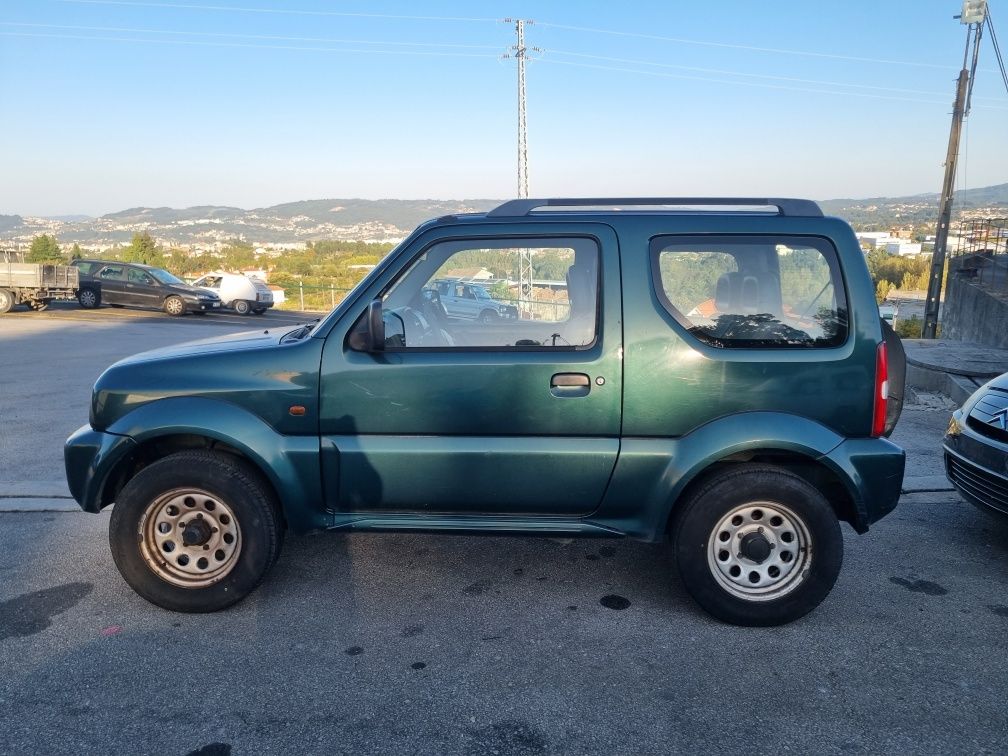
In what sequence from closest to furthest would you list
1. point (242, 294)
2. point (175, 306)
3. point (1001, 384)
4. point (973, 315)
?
1. point (1001, 384)
2. point (973, 315)
3. point (175, 306)
4. point (242, 294)

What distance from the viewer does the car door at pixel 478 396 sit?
3.72 m

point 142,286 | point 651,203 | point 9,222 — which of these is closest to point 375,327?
point 651,203

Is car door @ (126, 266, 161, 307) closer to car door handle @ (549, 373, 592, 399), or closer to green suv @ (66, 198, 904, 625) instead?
green suv @ (66, 198, 904, 625)

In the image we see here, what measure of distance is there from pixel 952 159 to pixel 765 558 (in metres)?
21.4

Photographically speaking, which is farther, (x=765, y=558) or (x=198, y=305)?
(x=198, y=305)

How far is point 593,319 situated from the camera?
3766 millimetres

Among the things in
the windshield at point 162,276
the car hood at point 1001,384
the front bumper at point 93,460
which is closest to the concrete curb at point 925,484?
the car hood at point 1001,384

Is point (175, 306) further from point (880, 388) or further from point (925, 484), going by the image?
point (880, 388)

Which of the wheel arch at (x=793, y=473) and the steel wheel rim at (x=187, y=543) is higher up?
the wheel arch at (x=793, y=473)

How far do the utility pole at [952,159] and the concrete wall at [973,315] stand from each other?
680mm

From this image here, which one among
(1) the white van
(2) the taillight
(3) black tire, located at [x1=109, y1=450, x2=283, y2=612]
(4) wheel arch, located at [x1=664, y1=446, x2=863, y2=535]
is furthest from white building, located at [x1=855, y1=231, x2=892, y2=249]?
(1) the white van

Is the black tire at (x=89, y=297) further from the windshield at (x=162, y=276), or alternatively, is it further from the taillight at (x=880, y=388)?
the taillight at (x=880, y=388)

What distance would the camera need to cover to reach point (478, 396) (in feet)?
12.3

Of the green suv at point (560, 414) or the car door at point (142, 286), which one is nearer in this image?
the green suv at point (560, 414)
